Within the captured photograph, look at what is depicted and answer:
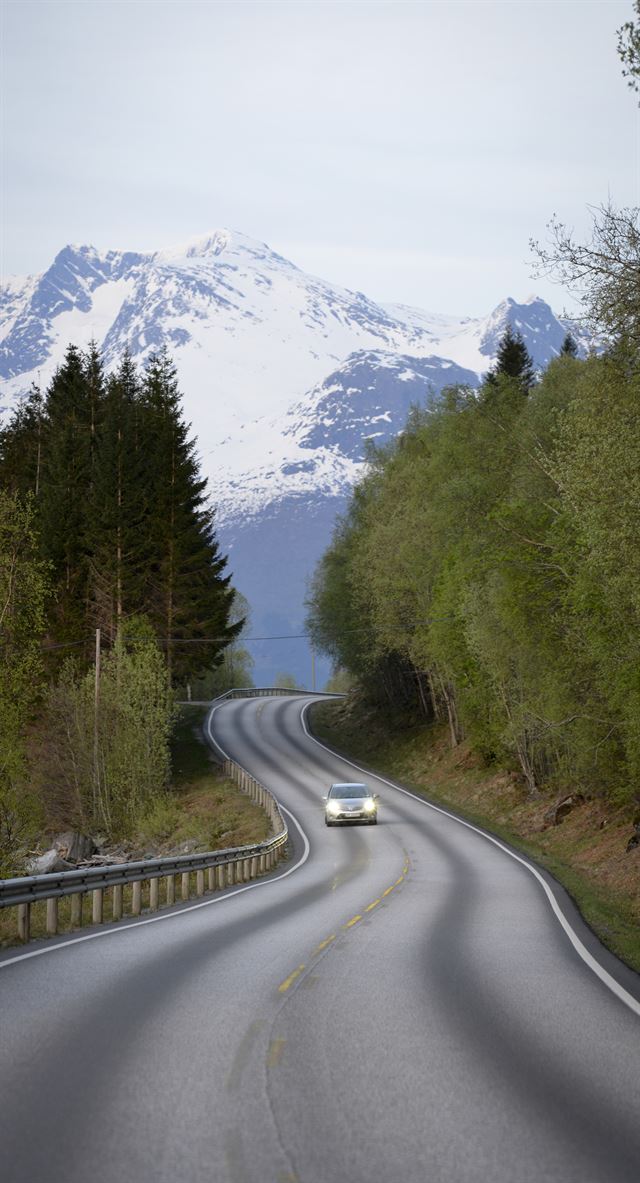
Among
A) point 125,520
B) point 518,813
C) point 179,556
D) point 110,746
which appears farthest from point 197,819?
point 179,556

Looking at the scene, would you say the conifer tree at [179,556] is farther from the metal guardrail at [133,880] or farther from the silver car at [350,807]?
the metal guardrail at [133,880]

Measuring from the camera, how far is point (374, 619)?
65.8m

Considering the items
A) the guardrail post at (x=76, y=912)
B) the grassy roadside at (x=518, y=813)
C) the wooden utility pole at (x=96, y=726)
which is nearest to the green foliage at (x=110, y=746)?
the wooden utility pole at (x=96, y=726)

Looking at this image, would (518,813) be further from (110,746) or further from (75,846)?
(110,746)

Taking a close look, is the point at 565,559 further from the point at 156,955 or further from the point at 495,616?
the point at 156,955

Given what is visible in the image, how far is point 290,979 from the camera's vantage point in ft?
42.7

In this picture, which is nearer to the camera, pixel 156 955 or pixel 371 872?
pixel 156 955

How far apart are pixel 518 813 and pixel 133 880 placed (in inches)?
1059

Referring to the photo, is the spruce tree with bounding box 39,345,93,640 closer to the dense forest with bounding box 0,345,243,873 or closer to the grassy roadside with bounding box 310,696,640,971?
the dense forest with bounding box 0,345,243,873

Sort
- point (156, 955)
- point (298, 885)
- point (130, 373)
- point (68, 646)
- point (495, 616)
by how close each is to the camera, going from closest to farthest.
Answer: point (156, 955)
point (298, 885)
point (495, 616)
point (68, 646)
point (130, 373)

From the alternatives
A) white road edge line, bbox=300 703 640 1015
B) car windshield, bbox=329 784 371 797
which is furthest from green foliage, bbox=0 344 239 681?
car windshield, bbox=329 784 371 797

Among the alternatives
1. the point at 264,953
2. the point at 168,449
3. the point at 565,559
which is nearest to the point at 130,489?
the point at 168,449

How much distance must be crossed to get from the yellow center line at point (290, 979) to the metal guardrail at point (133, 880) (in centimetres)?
438

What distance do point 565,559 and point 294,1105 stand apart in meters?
25.6
